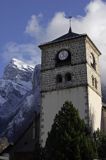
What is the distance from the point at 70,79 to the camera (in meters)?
43.3

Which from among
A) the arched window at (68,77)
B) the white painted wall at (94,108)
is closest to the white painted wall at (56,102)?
the white painted wall at (94,108)

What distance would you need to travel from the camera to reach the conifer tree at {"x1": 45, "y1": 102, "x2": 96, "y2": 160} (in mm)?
33812

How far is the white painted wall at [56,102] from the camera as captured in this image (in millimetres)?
41500

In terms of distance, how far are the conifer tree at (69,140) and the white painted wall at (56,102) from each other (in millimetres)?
5231

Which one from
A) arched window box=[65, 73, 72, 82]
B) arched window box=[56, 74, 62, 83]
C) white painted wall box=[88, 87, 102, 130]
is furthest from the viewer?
arched window box=[56, 74, 62, 83]

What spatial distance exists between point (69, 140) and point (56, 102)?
917 centimetres

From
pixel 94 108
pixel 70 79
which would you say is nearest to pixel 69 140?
pixel 94 108

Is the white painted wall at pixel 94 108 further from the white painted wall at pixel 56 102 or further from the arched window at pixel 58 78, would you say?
the arched window at pixel 58 78

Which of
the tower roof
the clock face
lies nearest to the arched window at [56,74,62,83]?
the clock face

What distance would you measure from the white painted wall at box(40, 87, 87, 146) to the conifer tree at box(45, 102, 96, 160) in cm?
523

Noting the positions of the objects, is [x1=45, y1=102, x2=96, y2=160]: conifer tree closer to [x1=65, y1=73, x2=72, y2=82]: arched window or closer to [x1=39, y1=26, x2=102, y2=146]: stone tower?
[x1=39, y1=26, x2=102, y2=146]: stone tower

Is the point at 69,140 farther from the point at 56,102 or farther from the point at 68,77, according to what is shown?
the point at 68,77

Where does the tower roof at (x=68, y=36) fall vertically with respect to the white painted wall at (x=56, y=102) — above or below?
above

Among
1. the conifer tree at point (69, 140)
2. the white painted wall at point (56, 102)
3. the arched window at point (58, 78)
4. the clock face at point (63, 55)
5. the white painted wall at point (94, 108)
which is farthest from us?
the clock face at point (63, 55)
